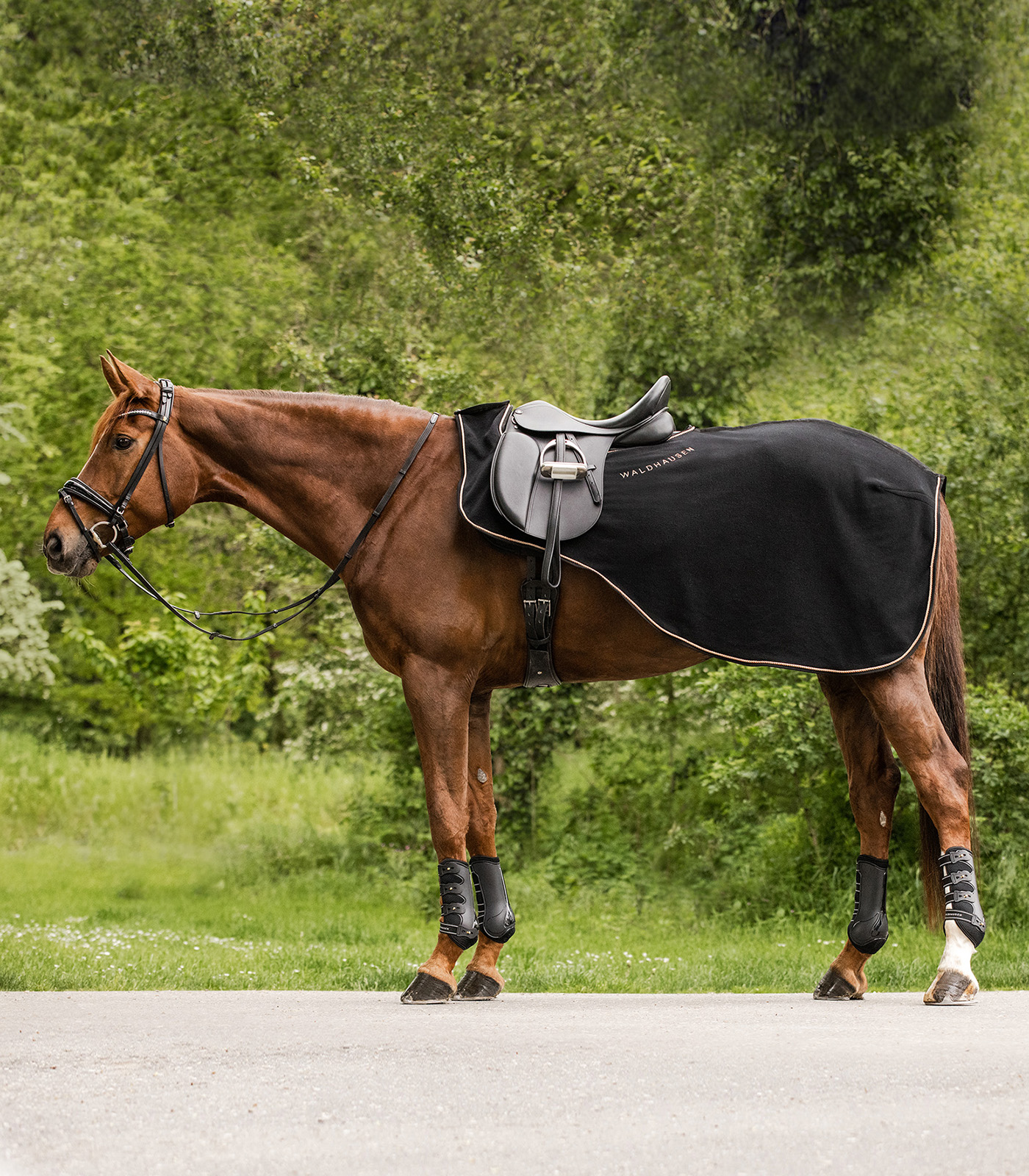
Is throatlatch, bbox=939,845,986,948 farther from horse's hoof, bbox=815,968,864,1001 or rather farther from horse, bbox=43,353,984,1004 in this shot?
horse's hoof, bbox=815,968,864,1001

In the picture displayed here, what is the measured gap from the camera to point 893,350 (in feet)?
45.1

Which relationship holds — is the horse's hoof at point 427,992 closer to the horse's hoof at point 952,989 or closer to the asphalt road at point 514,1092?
the asphalt road at point 514,1092

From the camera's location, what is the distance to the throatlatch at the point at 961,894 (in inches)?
197

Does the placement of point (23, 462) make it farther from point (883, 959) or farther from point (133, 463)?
point (883, 959)

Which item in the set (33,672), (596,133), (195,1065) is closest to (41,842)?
(33,672)

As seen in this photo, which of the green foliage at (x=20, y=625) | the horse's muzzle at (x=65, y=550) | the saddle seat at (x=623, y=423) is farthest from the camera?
the green foliage at (x=20, y=625)

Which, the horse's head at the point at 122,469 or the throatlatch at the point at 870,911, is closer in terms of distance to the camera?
the horse's head at the point at 122,469

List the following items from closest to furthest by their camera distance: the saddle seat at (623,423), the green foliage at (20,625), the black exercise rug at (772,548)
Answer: the black exercise rug at (772,548) → the saddle seat at (623,423) → the green foliage at (20,625)

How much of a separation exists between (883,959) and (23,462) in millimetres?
12910

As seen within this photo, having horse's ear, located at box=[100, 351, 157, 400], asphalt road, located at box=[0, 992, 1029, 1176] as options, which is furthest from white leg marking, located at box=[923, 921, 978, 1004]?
horse's ear, located at box=[100, 351, 157, 400]

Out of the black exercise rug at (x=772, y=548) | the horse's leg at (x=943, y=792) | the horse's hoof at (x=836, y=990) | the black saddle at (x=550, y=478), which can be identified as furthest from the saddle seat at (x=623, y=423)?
the horse's hoof at (x=836, y=990)

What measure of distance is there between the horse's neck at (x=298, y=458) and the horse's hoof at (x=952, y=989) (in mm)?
2967

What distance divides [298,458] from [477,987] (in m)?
2.42

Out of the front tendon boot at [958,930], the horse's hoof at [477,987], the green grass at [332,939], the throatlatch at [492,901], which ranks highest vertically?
the front tendon boot at [958,930]
